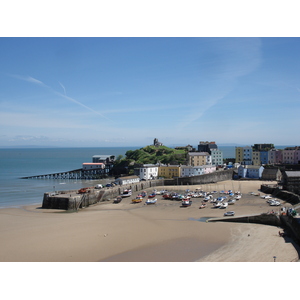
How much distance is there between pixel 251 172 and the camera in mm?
44844

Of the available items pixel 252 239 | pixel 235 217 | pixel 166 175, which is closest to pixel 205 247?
pixel 252 239

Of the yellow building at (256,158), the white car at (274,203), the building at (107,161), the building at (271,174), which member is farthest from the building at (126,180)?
the yellow building at (256,158)

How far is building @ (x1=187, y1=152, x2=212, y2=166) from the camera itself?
56781mm

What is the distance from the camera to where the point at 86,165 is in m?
66.9

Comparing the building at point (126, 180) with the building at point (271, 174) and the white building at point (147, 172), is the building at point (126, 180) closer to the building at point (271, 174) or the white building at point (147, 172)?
the white building at point (147, 172)

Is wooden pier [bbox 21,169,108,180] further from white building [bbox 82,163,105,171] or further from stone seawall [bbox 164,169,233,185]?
stone seawall [bbox 164,169,233,185]

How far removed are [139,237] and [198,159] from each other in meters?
40.6

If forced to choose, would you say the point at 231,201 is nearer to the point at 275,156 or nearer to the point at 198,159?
the point at 198,159

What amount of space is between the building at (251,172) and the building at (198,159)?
12.0 m

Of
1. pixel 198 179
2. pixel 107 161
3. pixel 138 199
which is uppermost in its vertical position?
pixel 107 161

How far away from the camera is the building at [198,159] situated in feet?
186

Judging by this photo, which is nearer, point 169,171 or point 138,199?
point 138,199

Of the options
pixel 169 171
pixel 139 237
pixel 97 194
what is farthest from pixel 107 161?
pixel 139 237

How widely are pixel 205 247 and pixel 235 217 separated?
21.6ft
